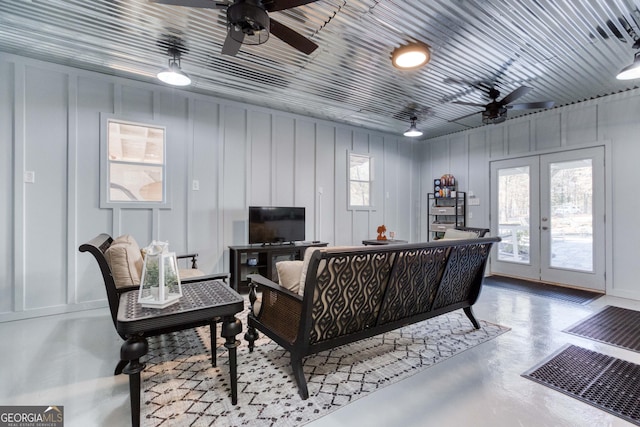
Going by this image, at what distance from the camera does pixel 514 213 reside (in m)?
5.59

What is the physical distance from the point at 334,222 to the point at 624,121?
4747mm

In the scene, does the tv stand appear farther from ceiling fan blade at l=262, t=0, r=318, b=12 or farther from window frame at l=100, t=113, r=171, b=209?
ceiling fan blade at l=262, t=0, r=318, b=12

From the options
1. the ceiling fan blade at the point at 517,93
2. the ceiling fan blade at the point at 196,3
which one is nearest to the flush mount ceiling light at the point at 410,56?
the ceiling fan blade at the point at 517,93

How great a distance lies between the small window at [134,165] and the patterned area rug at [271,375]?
2088 mm

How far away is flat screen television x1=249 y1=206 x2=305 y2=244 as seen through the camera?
15.1 ft

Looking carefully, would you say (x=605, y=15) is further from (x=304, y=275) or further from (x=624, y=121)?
(x=304, y=275)

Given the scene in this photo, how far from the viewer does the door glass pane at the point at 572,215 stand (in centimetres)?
472

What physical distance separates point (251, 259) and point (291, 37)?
3191 millimetres

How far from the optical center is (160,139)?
167 inches

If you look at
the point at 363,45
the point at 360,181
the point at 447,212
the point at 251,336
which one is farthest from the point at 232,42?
the point at 447,212

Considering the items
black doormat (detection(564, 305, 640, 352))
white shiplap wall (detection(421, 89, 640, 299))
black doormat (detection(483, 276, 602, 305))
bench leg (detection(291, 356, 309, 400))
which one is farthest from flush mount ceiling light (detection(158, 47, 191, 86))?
white shiplap wall (detection(421, 89, 640, 299))

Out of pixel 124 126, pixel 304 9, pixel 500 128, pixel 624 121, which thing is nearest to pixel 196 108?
pixel 124 126

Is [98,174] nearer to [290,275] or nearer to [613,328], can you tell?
[290,275]

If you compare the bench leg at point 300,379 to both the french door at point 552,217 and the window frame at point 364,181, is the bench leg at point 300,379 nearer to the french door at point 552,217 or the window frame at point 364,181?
the window frame at point 364,181
